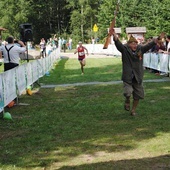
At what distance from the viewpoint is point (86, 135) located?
769 centimetres

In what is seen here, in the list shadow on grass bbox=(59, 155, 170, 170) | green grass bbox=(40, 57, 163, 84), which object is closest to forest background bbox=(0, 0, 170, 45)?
green grass bbox=(40, 57, 163, 84)

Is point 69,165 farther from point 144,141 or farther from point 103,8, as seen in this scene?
point 103,8

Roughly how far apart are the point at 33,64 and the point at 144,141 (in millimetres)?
10068

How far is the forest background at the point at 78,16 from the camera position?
54.0 m

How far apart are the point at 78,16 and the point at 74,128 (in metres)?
67.7

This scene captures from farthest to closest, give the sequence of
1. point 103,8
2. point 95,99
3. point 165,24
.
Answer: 1. point 103,8
2. point 165,24
3. point 95,99

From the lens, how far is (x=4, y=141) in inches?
295

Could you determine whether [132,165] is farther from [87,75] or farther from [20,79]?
[87,75]

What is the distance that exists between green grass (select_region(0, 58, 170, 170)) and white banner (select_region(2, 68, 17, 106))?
0.38 metres

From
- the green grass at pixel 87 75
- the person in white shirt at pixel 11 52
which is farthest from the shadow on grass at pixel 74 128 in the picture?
the green grass at pixel 87 75

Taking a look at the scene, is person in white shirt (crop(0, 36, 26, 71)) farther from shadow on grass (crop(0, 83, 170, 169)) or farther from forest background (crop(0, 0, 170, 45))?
forest background (crop(0, 0, 170, 45))

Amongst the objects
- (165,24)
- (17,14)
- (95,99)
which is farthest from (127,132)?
(17,14)

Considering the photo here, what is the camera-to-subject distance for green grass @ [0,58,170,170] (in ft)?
19.7

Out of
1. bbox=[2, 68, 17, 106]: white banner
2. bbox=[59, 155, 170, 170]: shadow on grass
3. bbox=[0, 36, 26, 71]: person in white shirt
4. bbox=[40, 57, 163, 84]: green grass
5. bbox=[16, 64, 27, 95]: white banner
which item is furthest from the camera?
bbox=[40, 57, 163, 84]: green grass
